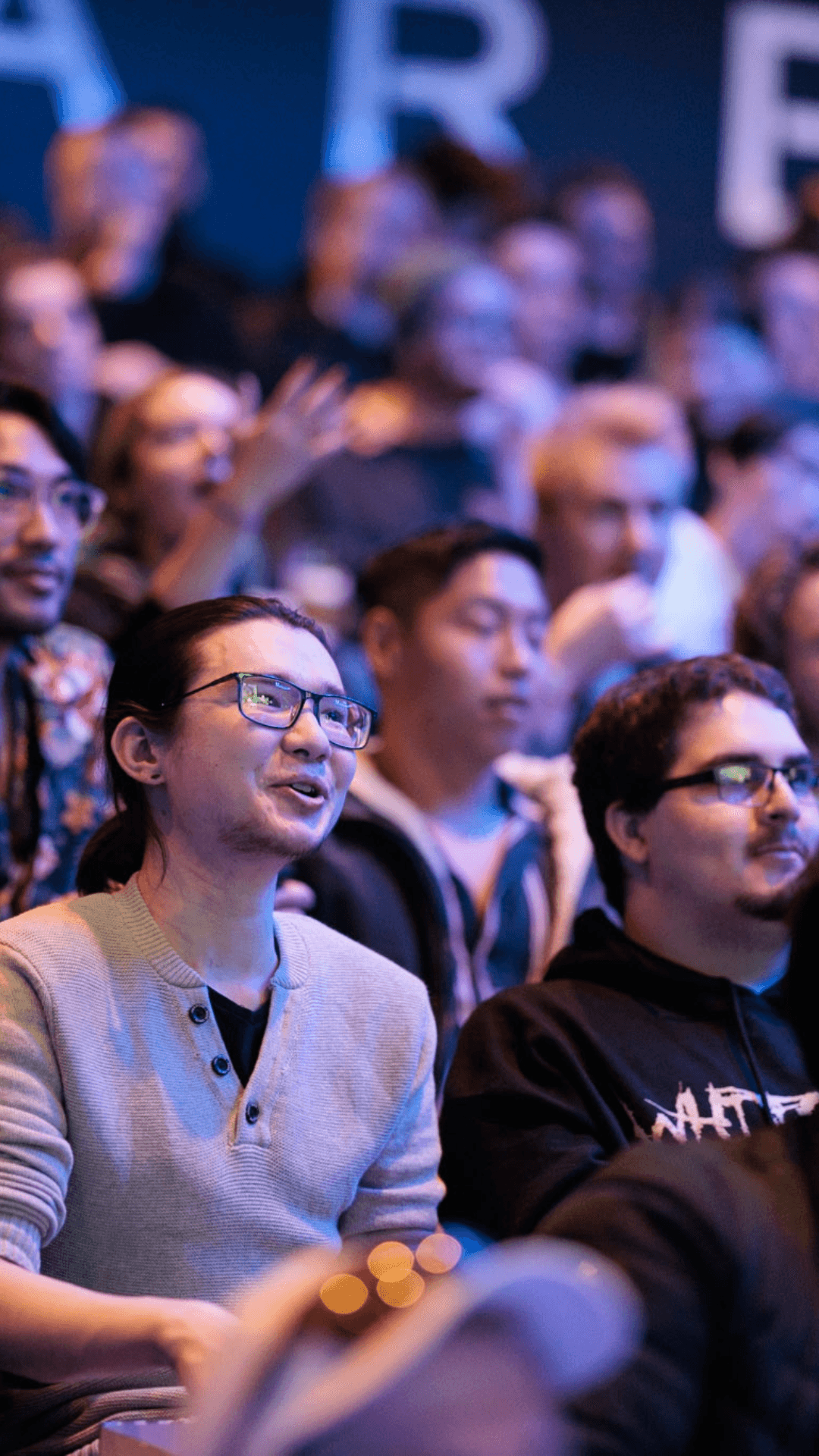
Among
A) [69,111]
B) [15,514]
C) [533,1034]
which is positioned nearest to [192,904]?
[533,1034]

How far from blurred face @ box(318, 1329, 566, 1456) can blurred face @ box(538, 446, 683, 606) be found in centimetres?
249

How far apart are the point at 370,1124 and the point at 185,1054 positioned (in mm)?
218

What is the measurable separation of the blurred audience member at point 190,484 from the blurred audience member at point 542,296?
1340 millimetres

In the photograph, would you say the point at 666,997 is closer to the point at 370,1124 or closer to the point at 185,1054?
the point at 370,1124

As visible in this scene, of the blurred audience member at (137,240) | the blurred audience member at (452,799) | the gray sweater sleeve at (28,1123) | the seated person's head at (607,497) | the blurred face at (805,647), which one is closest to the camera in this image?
the gray sweater sleeve at (28,1123)

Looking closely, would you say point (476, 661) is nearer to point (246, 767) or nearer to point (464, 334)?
point (246, 767)

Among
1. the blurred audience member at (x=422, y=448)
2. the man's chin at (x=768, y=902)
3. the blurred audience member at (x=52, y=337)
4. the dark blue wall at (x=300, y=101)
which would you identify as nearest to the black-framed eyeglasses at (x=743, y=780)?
the man's chin at (x=768, y=902)

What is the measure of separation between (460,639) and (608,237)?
282 centimetres

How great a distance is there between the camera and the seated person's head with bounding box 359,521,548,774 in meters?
2.78

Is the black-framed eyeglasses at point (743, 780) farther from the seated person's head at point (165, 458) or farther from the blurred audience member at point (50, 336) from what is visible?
the blurred audience member at point (50, 336)

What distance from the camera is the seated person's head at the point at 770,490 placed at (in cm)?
394

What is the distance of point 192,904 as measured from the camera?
1723mm

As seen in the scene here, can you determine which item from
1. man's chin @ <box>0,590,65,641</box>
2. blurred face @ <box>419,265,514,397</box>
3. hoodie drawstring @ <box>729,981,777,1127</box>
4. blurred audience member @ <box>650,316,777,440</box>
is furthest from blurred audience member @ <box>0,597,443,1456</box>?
blurred audience member @ <box>650,316,777,440</box>

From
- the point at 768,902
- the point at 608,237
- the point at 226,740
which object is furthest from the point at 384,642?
the point at 608,237
